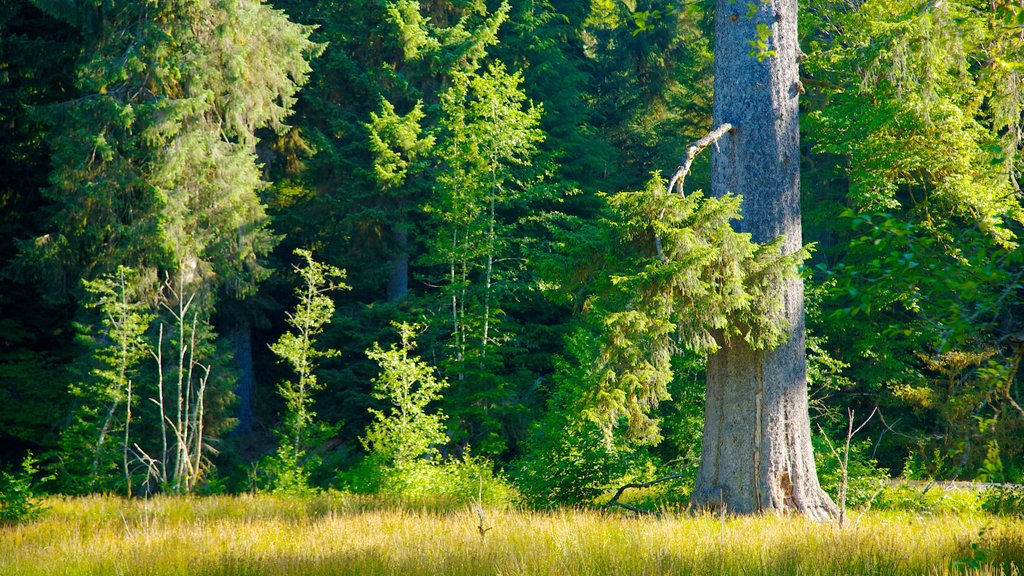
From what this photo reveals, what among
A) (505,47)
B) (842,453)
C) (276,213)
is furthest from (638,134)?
(842,453)

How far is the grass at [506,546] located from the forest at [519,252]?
0.45 m

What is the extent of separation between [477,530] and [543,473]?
265 cm

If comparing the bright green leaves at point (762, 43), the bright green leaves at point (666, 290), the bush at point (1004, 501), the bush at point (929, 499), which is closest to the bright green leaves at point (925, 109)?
the bright green leaves at point (762, 43)

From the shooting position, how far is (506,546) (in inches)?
226

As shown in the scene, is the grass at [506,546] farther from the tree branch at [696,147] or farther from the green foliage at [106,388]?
the green foliage at [106,388]

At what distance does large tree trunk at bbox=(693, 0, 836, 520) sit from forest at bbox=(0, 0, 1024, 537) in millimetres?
29

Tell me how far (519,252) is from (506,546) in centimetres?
1426

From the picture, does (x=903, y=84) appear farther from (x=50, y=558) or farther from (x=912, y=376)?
(x=912, y=376)

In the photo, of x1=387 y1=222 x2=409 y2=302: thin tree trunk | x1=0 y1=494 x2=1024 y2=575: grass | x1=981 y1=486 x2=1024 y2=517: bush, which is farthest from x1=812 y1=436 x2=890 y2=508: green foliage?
x1=387 y1=222 x2=409 y2=302: thin tree trunk

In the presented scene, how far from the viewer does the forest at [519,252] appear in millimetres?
7496

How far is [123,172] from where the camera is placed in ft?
49.7

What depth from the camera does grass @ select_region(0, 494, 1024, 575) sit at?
4984 mm

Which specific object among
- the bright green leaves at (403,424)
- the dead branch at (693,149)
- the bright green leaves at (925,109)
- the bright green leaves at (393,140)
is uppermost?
the bright green leaves at (393,140)

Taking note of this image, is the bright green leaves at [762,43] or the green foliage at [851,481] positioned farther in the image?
the green foliage at [851,481]
